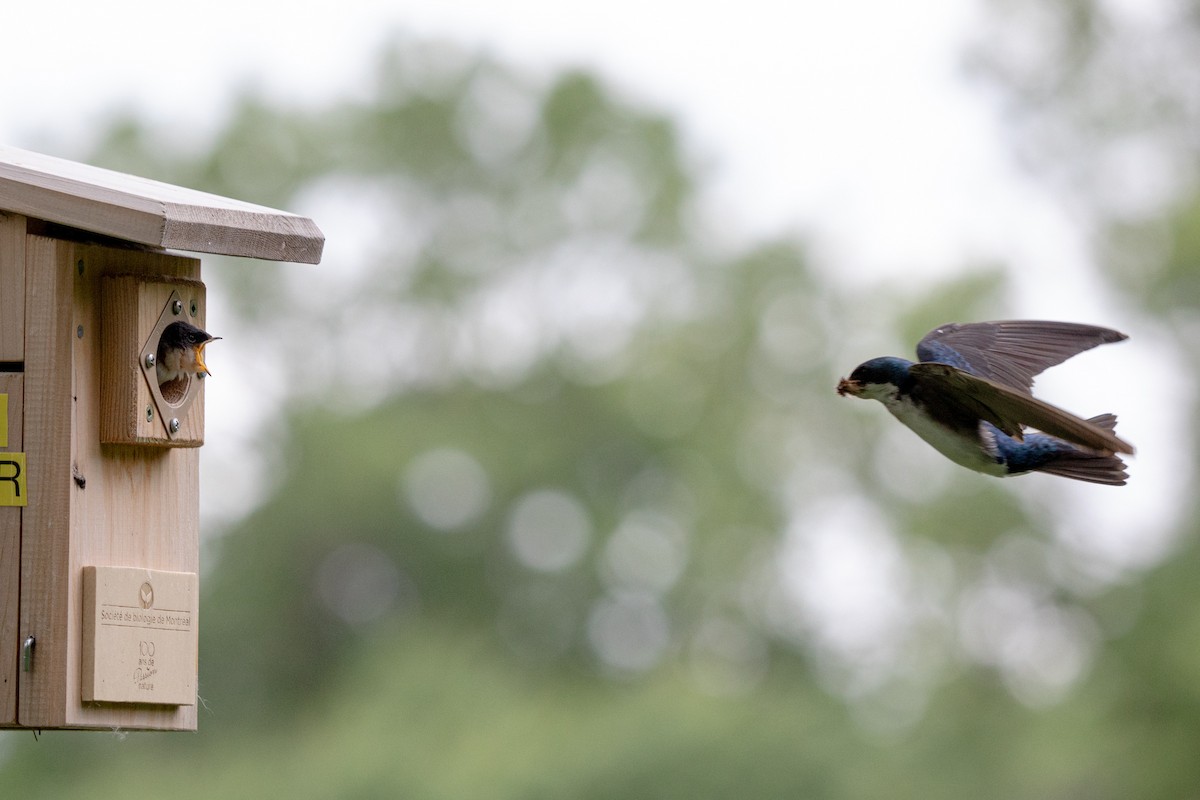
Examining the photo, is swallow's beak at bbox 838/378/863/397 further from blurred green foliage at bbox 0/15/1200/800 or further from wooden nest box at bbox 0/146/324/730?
blurred green foliage at bbox 0/15/1200/800

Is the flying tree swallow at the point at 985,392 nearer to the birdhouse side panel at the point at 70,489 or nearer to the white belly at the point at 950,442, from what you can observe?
the white belly at the point at 950,442

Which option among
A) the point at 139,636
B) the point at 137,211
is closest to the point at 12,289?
the point at 137,211

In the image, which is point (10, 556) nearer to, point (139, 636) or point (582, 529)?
point (139, 636)

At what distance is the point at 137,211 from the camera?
11.4 ft

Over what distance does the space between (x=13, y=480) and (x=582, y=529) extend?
49.3 feet

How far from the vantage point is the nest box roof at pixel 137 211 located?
348 centimetres

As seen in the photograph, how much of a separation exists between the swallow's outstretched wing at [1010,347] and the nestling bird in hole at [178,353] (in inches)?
59.2

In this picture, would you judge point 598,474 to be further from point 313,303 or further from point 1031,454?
point 1031,454

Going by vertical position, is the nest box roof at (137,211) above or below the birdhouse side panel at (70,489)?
above

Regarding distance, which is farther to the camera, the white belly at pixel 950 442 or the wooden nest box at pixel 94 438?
the white belly at pixel 950 442

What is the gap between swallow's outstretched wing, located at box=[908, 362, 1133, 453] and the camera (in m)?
2.91

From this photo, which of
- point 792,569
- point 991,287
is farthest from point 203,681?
point 991,287

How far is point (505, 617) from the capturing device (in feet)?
59.4

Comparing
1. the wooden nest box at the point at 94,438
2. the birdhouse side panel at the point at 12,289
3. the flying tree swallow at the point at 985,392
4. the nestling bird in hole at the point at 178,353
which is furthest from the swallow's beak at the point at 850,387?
the birdhouse side panel at the point at 12,289
